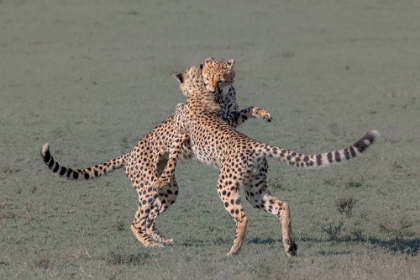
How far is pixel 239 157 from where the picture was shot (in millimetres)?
5750

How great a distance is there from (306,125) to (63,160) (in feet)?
9.60

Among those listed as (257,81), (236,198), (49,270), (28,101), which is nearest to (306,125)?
(257,81)

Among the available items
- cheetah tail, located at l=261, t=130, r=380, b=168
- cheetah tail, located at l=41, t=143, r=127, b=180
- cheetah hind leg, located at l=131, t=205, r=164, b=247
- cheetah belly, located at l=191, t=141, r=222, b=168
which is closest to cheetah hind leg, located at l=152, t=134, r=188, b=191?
cheetah belly, located at l=191, t=141, r=222, b=168

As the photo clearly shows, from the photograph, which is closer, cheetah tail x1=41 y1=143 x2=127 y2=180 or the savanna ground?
the savanna ground

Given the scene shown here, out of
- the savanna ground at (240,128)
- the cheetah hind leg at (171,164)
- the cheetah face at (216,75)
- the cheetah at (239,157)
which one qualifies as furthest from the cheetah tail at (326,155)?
the cheetah face at (216,75)

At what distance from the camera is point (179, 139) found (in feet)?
20.9

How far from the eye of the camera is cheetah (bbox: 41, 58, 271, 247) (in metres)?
6.41

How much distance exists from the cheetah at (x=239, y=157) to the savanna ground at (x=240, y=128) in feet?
0.85

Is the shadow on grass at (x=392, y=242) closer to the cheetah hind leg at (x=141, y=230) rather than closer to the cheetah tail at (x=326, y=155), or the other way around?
the cheetah tail at (x=326, y=155)

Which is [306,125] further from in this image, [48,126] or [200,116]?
[200,116]

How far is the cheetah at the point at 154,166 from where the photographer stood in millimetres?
6410

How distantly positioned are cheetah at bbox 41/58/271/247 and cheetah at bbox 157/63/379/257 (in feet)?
0.44

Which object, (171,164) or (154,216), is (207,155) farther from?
(154,216)

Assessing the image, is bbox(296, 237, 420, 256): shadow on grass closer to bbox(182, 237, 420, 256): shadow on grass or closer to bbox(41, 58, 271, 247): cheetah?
bbox(182, 237, 420, 256): shadow on grass
